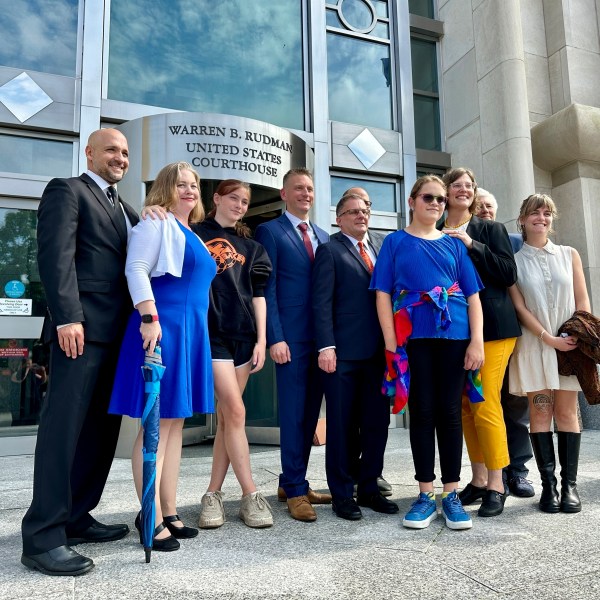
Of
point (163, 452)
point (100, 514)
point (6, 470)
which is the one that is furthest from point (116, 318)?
point (6, 470)

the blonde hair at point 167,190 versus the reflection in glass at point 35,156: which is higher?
the reflection in glass at point 35,156

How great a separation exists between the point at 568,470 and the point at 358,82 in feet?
20.4

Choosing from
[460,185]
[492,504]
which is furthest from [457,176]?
[492,504]

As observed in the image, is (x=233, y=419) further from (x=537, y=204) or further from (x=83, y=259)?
(x=537, y=204)

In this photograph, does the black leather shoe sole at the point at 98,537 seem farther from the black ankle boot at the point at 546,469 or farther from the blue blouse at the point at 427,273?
the black ankle boot at the point at 546,469

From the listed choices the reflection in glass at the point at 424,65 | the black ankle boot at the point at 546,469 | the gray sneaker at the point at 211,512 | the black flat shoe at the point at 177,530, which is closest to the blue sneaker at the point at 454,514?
the black ankle boot at the point at 546,469

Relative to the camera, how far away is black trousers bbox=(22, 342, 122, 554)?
241 cm

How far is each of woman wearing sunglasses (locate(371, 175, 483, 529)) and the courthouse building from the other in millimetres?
3340

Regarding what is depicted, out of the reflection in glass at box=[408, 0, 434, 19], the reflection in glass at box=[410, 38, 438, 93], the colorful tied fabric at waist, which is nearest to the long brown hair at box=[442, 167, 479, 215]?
the colorful tied fabric at waist

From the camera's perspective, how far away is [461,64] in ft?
30.2

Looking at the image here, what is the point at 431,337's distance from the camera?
304cm

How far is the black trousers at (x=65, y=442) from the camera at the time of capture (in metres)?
2.41

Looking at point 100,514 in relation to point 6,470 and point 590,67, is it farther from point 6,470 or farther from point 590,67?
point 590,67

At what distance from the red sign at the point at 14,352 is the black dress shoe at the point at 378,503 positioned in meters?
4.32
